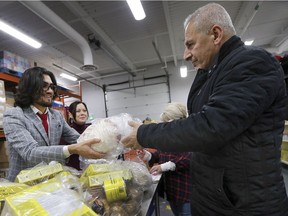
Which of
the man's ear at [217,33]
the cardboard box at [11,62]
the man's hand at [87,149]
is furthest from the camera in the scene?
the cardboard box at [11,62]

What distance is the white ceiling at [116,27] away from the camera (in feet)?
14.9

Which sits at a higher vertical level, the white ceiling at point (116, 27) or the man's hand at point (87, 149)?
the white ceiling at point (116, 27)

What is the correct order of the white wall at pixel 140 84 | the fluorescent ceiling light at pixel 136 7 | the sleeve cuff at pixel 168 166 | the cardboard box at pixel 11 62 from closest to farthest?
the sleeve cuff at pixel 168 166 → the cardboard box at pixel 11 62 → the fluorescent ceiling light at pixel 136 7 → the white wall at pixel 140 84

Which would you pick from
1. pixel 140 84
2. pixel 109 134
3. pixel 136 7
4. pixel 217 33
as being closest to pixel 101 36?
pixel 136 7

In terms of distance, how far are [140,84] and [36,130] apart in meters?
8.33

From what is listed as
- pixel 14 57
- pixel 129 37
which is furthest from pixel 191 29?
pixel 129 37

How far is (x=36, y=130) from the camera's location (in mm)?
1310

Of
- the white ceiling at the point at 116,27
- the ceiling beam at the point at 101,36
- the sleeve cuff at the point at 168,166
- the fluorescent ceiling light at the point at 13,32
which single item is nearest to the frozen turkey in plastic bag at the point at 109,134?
the sleeve cuff at the point at 168,166

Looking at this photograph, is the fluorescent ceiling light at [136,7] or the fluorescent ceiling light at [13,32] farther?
the fluorescent ceiling light at [13,32]

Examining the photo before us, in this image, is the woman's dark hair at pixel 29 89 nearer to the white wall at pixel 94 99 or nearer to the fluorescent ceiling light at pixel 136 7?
the fluorescent ceiling light at pixel 136 7

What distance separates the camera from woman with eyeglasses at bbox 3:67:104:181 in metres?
1.08

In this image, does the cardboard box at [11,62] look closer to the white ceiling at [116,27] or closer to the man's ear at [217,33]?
the white ceiling at [116,27]

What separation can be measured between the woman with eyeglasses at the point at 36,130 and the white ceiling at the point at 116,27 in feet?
9.77

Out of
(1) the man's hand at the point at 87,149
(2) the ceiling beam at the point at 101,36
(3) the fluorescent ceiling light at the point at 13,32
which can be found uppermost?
(2) the ceiling beam at the point at 101,36
